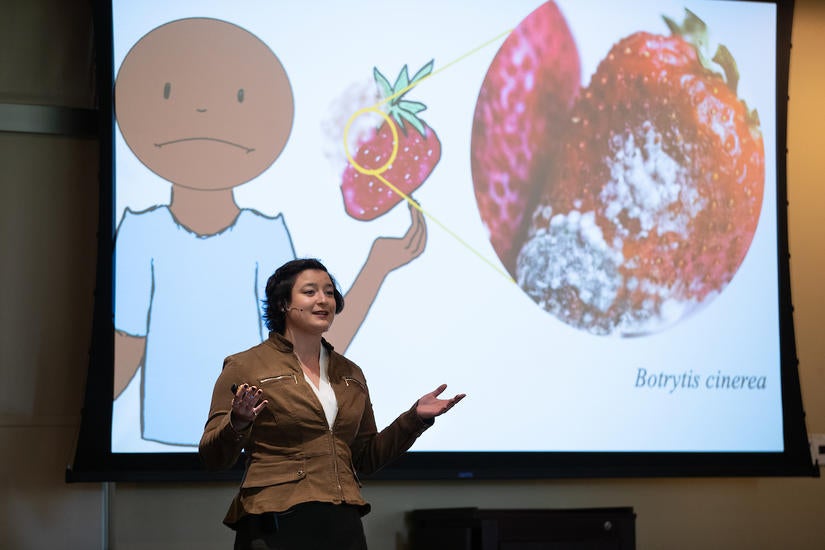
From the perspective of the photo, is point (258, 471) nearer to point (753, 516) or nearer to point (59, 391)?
point (59, 391)

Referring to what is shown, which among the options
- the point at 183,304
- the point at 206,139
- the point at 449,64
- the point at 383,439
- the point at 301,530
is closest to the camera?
the point at 301,530

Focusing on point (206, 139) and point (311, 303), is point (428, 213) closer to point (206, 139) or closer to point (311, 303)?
point (206, 139)

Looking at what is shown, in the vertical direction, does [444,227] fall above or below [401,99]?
below

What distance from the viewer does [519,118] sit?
430cm

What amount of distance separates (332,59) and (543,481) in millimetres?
1839

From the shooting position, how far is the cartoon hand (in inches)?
159

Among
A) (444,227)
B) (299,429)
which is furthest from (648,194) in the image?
(299,429)

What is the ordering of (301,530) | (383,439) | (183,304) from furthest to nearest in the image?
(183,304), (383,439), (301,530)

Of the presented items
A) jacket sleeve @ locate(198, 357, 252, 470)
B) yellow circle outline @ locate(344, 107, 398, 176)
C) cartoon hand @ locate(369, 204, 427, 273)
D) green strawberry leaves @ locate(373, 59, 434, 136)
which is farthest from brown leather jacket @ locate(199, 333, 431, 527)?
green strawberry leaves @ locate(373, 59, 434, 136)

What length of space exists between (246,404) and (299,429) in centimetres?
26

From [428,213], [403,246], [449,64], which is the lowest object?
[403,246]

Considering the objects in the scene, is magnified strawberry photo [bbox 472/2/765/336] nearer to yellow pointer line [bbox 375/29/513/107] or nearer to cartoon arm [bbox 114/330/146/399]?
yellow pointer line [bbox 375/29/513/107]

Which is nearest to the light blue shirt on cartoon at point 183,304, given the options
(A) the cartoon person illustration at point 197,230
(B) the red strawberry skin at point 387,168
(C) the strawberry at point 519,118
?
(A) the cartoon person illustration at point 197,230

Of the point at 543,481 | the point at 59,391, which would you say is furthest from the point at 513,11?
the point at 59,391
